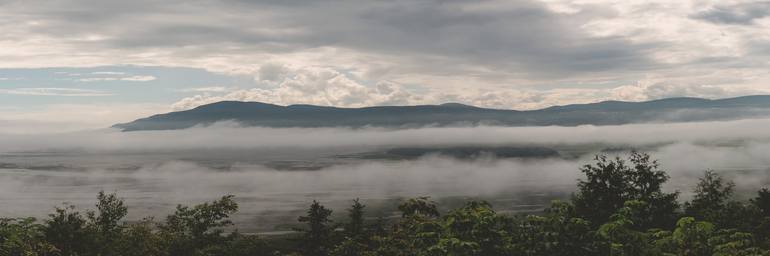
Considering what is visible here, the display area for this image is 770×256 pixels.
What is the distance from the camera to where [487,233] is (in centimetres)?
1472

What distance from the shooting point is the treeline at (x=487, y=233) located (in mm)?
13984

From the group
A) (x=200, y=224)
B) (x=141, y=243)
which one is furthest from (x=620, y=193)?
(x=141, y=243)

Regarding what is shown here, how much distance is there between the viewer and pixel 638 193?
52625 mm

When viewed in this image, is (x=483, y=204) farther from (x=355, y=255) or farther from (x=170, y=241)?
(x=170, y=241)

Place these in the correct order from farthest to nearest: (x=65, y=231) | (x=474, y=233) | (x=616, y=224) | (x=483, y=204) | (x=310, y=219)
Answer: (x=310, y=219) < (x=65, y=231) < (x=483, y=204) < (x=474, y=233) < (x=616, y=224)

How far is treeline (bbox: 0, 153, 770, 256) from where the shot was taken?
551 inches

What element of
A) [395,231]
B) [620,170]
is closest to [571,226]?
[395,231]

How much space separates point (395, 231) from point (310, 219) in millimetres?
27335

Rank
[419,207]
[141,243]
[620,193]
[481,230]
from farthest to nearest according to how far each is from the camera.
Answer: [620,193], [141,243], [419,207], [481,230]

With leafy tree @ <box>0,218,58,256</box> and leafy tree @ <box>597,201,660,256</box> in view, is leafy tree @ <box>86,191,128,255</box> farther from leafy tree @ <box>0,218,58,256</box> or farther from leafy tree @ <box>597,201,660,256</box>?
leafy tree @ <box>597,201,660,256</box>

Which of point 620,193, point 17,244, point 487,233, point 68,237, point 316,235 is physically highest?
point 487,233

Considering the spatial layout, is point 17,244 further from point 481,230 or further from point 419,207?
point 481,230

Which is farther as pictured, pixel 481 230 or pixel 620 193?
pixel 620 193

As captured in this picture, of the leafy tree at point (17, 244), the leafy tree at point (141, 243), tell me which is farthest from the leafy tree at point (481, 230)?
the leafy tree at point (141, 243)
